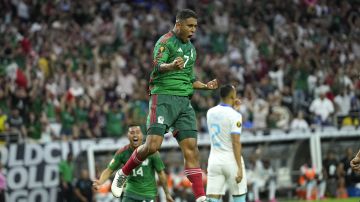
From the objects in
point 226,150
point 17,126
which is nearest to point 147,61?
point 17,126

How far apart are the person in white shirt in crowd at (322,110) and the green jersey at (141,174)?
14.7 meters

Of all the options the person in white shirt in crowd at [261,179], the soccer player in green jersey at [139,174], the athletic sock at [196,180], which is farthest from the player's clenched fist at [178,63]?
the person in white shirt in crowd at [261,179]

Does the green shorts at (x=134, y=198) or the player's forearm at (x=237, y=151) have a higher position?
the player's forearm at (x=237, y=151)

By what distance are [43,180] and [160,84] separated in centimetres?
1224

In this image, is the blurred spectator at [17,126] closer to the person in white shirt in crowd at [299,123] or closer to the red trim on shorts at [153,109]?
the person in white shirt in crowd at [299,123]

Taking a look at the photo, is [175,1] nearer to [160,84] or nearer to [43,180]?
[43,180]

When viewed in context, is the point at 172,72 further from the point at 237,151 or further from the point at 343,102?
the point at 343,102

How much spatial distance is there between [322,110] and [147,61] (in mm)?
5449

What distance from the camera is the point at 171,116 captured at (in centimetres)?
1216

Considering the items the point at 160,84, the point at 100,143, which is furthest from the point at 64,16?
the point at 160,84

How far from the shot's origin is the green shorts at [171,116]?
39.6 feet

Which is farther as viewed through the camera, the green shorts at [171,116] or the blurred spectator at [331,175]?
the blurred spectator at [331,175]

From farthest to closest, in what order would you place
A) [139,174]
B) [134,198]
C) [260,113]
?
1. [260,113]
2. [139,174]
3. [134,198]

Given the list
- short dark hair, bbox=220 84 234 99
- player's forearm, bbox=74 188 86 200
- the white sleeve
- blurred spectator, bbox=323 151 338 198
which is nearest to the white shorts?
the white sleeve
